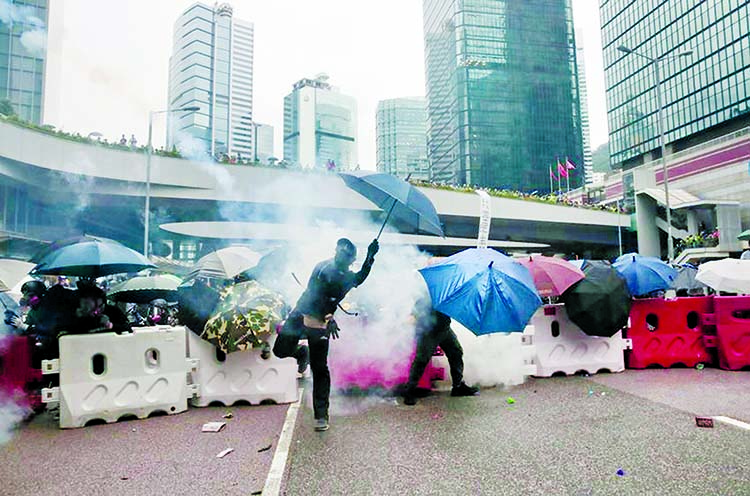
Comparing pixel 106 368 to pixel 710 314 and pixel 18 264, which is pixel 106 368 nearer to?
pixel 18 264

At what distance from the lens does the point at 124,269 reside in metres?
6.25

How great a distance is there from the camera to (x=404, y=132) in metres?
100

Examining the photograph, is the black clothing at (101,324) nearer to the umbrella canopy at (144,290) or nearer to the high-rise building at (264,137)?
the umbrella canopy at (144,290)

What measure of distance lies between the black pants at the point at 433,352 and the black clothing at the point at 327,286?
1.53 m

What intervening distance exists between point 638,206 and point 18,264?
4151 cm

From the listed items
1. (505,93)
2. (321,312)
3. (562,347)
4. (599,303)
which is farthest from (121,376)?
(505,93)

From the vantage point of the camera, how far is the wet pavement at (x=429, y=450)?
3398mm

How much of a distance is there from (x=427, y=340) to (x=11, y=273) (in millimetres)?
7251

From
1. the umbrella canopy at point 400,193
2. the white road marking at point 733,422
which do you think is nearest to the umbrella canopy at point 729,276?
the white road marking at point 733,422

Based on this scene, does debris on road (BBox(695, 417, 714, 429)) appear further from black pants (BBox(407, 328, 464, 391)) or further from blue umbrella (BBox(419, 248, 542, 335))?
black pants (BBox(407, 328, 464, 391))

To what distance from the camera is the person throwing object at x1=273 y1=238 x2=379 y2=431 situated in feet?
15.9

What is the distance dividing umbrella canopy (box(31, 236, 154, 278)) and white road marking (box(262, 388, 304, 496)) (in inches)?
103

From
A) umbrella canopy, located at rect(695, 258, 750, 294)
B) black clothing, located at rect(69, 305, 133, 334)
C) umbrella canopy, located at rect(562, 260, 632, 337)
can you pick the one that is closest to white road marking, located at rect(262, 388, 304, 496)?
black clothing, located at rect(69, 305, 133, 334)

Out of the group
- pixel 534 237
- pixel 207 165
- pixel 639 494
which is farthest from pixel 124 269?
pixel 534 237
